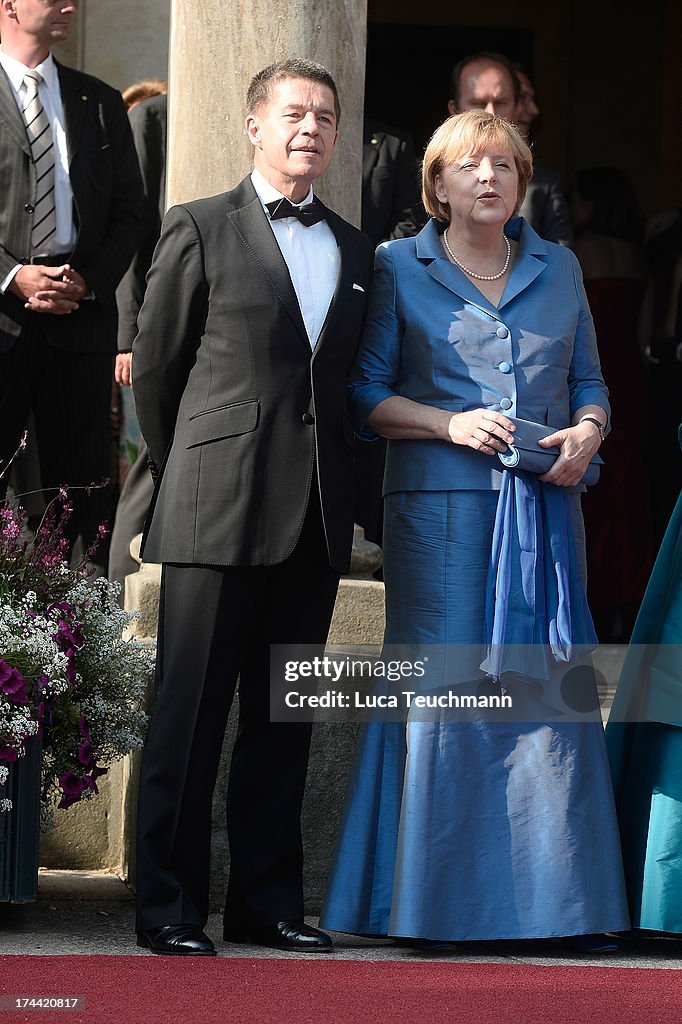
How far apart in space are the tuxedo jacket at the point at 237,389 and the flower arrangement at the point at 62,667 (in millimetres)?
388

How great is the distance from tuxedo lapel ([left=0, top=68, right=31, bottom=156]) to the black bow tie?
125 cm

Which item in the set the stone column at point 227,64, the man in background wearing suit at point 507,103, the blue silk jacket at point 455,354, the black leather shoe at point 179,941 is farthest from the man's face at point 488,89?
the black leather shoe at point 179,941

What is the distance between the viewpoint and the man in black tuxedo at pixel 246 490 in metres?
4.07

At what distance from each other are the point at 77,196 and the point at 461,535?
1703mm

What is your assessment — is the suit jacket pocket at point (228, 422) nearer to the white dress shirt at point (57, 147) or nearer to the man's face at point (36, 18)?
the white dress shirt at point (57, 147)

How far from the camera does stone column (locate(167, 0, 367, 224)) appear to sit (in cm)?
495

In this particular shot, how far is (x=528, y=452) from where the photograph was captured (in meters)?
4.23

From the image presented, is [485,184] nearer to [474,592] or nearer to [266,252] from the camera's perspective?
[266,252]

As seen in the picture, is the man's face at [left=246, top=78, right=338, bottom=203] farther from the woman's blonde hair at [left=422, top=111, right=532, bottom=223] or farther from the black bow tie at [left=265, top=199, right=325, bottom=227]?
the woman's blonde hair at [left=422, top=111, right=532, bottom=223]

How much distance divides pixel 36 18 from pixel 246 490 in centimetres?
195

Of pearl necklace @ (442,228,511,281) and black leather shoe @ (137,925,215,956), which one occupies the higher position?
pearl necklace @ (442,228,511,281)

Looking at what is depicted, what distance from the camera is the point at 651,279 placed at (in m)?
6.72

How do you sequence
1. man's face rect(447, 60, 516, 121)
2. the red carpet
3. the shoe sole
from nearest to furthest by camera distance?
the red carpet
the shoe sole
man's face rect(447, 60, 516, 121)

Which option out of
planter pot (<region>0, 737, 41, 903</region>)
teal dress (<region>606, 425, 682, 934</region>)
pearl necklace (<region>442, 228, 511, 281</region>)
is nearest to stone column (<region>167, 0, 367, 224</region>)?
pearl necklace (<region>442, 228, 511, 281</region>)
